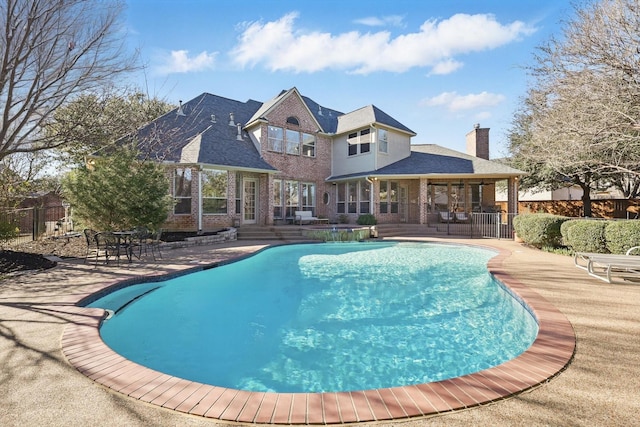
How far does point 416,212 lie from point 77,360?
65.6 ft

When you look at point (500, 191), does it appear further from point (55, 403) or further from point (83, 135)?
point (55, 403)

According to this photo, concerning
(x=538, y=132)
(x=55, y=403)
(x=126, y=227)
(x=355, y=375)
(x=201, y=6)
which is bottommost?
(x=355, y=375)

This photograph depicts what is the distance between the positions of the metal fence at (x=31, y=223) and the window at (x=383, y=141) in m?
18.1

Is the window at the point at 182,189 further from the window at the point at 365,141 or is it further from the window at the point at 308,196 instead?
the window at the point at 365,141

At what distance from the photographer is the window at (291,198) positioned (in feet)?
66.3

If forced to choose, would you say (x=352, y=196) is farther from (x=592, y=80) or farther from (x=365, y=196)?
(x=592, y=80)

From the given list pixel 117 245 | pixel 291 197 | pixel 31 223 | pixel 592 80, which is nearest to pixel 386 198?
pixel 291 197

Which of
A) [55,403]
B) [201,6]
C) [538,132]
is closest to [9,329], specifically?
[55,403]

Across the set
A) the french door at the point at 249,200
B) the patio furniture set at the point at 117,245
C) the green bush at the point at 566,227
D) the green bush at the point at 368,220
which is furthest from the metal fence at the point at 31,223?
the green bush at the point at 566,227

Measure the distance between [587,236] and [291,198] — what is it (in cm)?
1496

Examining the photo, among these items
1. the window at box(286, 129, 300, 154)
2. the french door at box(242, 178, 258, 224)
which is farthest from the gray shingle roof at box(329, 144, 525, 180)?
the french door at box(242, 178, 258, 224)

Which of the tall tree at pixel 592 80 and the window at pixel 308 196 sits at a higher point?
the tall tree at pixel 592 80

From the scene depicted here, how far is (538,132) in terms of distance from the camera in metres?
13.2

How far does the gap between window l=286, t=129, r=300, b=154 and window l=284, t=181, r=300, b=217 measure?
2.11 meters
